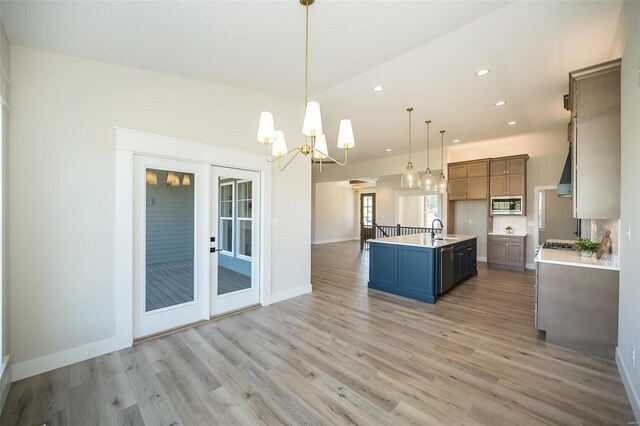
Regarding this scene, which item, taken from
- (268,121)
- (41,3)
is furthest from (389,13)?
(41,3)

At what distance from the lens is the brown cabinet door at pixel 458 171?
6.94 meters

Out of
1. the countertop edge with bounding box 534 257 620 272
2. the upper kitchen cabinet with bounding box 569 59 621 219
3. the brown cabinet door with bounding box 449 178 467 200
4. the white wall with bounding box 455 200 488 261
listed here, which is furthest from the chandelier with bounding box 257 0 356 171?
the white wall with bounding box 455 200 488 261

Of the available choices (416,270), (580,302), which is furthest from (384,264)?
(580,302)

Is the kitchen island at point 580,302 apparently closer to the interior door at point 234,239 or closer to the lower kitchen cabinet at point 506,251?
the interior door at point 234,239

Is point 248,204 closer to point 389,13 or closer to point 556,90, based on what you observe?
point 389,13

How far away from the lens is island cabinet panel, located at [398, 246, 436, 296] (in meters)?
3.99

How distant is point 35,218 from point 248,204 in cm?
210

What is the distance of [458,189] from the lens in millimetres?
6988

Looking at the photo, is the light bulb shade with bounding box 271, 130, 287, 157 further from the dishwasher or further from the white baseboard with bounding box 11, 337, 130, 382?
the dishwasher

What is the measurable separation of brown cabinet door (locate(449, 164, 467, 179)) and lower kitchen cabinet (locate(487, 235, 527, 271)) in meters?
1.71

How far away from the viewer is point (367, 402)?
194cm

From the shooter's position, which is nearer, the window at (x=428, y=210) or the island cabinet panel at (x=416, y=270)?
the island cabinet panel at (x=416, y=270)

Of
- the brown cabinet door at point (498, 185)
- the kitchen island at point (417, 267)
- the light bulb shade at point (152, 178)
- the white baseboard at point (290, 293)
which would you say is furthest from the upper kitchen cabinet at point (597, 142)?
the light bulb shade at point (152, 178)

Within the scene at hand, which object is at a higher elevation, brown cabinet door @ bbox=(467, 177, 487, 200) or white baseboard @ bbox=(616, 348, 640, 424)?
brown cabinet door @ bbox=(467, 177, 487, 200)
